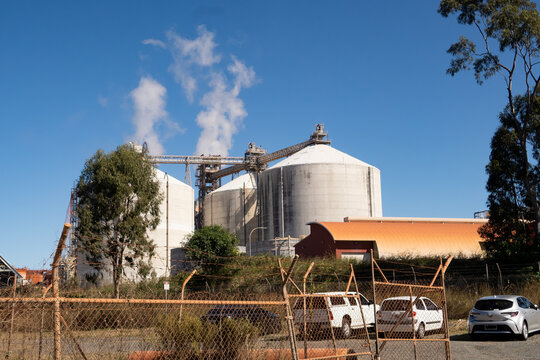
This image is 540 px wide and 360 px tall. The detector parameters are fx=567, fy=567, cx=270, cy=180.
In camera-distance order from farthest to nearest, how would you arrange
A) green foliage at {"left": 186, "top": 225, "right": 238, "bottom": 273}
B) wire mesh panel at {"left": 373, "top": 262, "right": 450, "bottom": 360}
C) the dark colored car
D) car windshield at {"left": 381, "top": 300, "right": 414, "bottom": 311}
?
green foliage at {"left": 186, "top": 225, "right": 238, "bottom": 273}, car windshield at {"left": 381, "top": 300, "right": 414, "bottom": 311}, wire mesh panel at {"left": 373, "top": 262, "right": 450, "bottom": 360}, the dark colored car

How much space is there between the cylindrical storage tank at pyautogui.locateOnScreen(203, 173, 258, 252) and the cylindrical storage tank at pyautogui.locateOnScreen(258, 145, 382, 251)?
6918 millimetres

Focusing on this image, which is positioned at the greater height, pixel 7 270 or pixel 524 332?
pixel 7 270

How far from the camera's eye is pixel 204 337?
953 cm

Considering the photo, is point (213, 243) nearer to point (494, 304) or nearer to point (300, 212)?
point (300, 212)

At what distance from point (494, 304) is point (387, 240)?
2918 cm

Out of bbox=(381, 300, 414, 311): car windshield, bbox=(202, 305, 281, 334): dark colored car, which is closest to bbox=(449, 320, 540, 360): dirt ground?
bbox=(381, 300, 414, 311): car windshield

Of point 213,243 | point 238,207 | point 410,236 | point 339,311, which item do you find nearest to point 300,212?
point 238,207

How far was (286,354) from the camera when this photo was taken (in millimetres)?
10023

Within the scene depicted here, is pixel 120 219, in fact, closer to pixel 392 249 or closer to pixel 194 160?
pixel 392 249

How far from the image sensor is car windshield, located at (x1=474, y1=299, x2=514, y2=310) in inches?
774

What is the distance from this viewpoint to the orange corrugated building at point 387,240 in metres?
48.1

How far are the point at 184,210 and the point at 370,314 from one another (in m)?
52.6

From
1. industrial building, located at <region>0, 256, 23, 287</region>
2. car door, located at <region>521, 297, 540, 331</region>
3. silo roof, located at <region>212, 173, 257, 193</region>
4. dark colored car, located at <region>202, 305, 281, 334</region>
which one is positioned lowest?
car door, located at <region>521, 297, 540, 331</region>

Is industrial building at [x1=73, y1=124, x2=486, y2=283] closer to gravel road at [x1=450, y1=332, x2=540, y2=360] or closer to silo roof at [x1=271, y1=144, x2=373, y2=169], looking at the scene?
silo roof at [x1=271, y1=144, x2=373, y2=169]
